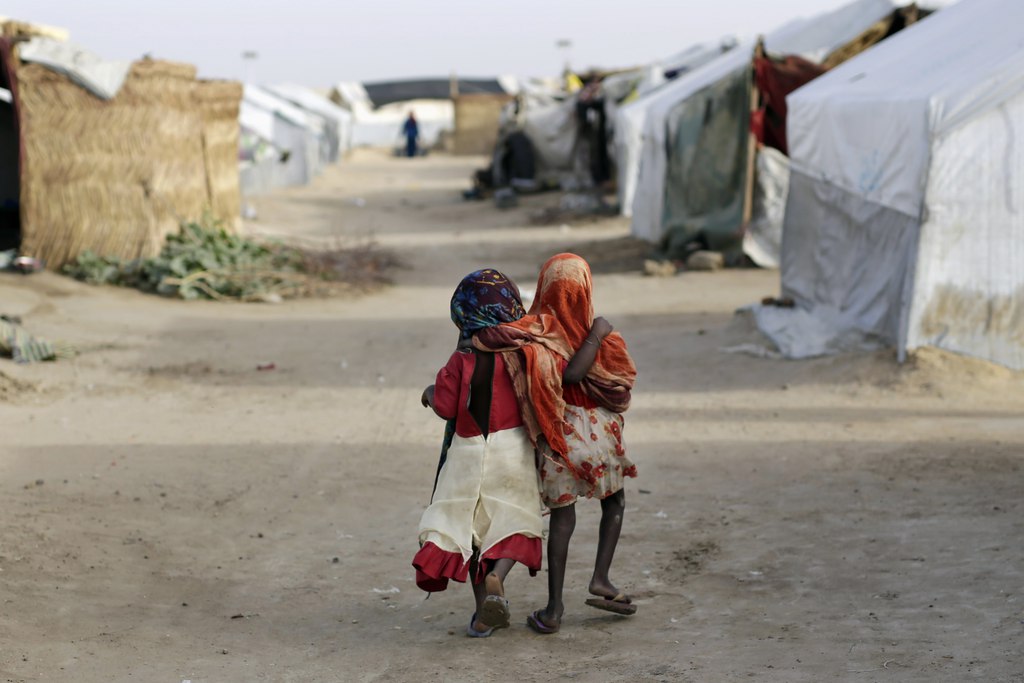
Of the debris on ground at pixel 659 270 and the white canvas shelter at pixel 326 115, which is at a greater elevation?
the white canvas shelter at pixel 326 115

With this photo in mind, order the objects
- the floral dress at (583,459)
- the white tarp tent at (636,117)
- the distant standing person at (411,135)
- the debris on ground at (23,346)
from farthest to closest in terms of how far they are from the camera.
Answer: the distant standing person at (411,135)
the white tarp tent at (636,117)
the debris on ground at (23,346)
the floral dress at (583,459)

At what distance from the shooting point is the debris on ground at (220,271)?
12609 mm

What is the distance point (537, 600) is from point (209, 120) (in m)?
Result: 11.1

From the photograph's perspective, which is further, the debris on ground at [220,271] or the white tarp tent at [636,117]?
the white tarp tent at [636,117]

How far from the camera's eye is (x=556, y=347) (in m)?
3.93

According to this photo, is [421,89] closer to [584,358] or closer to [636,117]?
[636,117]

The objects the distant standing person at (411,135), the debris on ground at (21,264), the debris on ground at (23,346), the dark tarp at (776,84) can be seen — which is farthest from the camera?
the distant standing person at (411,135)

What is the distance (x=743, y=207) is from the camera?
1378 centimetres

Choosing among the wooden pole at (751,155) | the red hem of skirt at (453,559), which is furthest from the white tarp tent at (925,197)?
the red hem of skirt at (453,559)

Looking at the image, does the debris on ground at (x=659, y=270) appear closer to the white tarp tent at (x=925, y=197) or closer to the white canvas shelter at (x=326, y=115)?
the white tarp tent at (x=925, y=197)

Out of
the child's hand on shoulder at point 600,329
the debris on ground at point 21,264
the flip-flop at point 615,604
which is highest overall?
the child's hand on shoulder at point 600,329

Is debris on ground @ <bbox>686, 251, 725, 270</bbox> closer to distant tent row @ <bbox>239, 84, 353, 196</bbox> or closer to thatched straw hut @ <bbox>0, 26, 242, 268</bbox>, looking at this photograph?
thatched straw hut @ <bbox>0, 26, 242, 268</bbox>

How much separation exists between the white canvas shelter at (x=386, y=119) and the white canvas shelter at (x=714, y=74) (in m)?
38.7

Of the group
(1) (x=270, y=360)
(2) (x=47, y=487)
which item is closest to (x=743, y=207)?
(1) (x=270, y=360)
